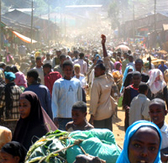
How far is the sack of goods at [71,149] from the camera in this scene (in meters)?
2.88

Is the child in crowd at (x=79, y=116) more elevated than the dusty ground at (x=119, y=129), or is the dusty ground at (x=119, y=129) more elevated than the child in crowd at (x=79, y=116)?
the child in crowd at (x=79, y=116)

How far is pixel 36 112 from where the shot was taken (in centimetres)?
415

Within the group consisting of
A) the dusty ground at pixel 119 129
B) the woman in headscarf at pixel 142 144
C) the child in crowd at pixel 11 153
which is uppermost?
the woman in headscarf at pixel 142 144

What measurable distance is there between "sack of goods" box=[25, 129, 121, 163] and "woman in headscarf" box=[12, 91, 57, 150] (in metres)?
0.95

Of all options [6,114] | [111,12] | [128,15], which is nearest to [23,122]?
[6,114]

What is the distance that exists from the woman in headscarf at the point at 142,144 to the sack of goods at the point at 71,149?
384mm

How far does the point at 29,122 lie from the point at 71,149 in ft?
4.22

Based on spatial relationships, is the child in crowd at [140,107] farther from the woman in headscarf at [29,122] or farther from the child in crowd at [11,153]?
the child in crowd at [11,153]

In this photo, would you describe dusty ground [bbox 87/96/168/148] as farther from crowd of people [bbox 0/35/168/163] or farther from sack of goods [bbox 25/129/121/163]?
sack of goods [bbox 25/129/121/163]

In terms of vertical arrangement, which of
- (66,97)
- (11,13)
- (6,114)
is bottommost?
(6,114)

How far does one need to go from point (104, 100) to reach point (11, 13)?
61.8 metres

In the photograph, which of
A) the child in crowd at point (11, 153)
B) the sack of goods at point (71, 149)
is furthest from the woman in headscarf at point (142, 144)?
the child in crowd at point (11, 153)

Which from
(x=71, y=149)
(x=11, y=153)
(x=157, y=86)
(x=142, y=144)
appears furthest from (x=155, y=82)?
(x=142, y=144)

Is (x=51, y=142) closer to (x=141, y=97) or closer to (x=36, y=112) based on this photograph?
(x=36, y=112)
